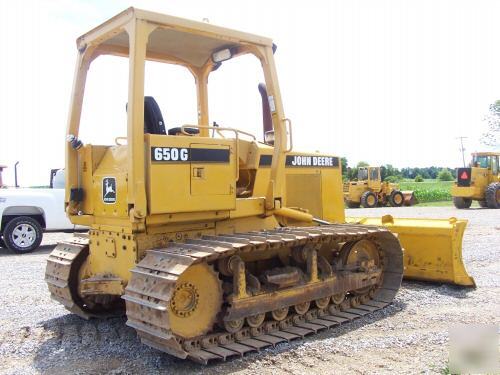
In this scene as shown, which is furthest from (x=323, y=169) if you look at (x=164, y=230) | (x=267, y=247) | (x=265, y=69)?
(x=164, y=230)

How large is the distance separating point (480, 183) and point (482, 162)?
4.72 feet

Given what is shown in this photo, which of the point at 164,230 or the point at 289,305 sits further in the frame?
the point at 289,305

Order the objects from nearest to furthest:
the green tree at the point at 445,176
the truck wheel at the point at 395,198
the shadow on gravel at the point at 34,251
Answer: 1. the shadow on gravel at the point at 34,251
2. the truck wheel at the point at 395,198
3. the green tree at the point at 445,176

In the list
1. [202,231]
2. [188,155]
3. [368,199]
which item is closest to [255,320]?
[202,231]

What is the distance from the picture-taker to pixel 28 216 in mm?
13055

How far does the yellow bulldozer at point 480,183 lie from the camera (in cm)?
2586

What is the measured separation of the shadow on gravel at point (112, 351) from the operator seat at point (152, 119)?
2.14 meters

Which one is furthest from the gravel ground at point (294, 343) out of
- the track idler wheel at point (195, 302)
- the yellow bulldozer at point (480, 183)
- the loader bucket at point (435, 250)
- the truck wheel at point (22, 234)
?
the yellow bulldozer at point (480, 183)

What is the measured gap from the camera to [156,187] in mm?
4965

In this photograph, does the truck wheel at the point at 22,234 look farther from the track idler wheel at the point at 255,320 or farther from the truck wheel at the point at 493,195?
the truck wheel at the point at 493,195

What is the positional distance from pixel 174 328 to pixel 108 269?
4.00 feet

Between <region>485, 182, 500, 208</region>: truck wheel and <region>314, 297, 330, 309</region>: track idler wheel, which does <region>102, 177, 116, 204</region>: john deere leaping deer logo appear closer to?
<region>314, 297, 330, 309</region>: track idler wheel

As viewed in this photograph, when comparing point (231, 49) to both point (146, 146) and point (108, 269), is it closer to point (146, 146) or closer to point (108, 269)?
point (146, 146)

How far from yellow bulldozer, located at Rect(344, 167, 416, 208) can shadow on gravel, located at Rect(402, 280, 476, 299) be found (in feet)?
75.5
